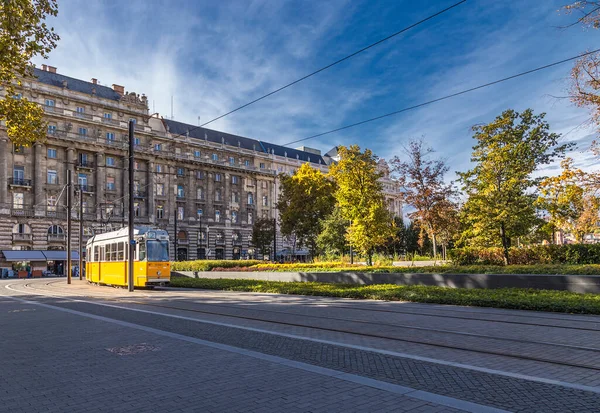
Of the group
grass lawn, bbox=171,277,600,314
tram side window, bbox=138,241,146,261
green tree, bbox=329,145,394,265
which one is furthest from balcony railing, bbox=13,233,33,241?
grass lawn, bbox=171,277,600,314

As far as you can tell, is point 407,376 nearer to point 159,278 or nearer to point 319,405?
point 319,405

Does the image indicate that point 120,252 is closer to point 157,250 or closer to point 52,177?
point 157,250

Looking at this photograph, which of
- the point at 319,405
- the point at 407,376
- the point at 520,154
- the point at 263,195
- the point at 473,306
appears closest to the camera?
the point at 319,405

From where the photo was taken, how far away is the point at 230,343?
29.7ft

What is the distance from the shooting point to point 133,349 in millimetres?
8422

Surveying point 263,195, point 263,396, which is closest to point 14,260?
point 263,195

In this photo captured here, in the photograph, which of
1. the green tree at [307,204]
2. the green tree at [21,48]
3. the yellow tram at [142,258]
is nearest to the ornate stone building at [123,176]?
the green tree at [307,204]

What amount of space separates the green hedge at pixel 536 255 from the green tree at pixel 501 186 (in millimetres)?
551

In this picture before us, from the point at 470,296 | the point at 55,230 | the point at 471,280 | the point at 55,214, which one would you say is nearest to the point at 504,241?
the point at 471,280

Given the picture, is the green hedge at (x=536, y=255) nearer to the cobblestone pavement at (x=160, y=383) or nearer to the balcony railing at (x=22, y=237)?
the cobblestone pavement at (x=160, y=383)

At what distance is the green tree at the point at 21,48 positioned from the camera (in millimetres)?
13297

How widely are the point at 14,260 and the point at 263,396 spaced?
59.0 meters

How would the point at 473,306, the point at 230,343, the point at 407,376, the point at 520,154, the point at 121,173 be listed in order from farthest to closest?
the point at 121,173
the point at 520,154
the point at 473,306
the point at 230,343
the point at 407,376

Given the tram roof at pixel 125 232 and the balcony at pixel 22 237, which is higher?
the balcony at pixel 22 237
